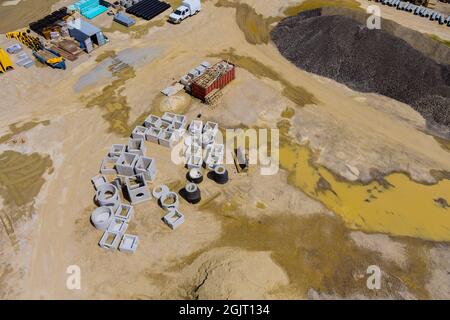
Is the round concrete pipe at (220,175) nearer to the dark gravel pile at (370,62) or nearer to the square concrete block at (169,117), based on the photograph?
the square concrete block at (169,117)

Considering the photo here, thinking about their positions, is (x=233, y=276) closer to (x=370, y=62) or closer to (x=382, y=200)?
(x=382, y=200)

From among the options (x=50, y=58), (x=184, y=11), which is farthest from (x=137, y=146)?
(x=184, y=11)

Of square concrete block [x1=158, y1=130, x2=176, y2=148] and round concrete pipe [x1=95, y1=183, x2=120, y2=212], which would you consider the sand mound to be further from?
square concrete block [x1=158, y1=130, x2=176, y2=148]

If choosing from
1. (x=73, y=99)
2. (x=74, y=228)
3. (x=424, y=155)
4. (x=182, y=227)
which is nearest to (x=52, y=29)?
(x=73, y=99)

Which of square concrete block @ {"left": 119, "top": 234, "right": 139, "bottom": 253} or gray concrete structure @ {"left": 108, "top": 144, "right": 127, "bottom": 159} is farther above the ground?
gray concrete structure @ {"left": 108, "top": 144, "right": 127, "bottom": 159}

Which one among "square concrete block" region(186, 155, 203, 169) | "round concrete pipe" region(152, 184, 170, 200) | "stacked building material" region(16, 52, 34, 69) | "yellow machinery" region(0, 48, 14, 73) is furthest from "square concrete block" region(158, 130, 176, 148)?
"yellow machinery" region(0, 48, 14, 73)
